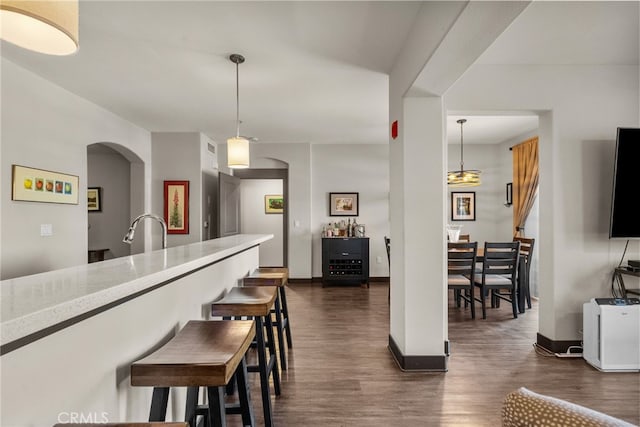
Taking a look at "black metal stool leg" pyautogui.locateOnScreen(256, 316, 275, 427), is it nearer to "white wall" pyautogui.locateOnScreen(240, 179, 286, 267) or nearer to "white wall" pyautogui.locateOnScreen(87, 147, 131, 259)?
"white wall" pyautogui.locateOnScreen(87, 147, 131, 259)

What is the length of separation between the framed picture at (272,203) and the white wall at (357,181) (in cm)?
224

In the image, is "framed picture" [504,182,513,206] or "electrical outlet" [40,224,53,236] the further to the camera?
"framed picture" [504,182,513,206]

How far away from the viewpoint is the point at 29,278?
1.05 metres

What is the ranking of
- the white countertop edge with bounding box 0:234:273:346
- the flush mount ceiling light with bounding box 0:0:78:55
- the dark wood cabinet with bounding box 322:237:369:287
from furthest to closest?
the dark wood cabinet with bounding box 322:237:369:287 < the flush mount ceiling light with bounding box 0:0:78:55 < the white countertop edge with bounding box 0:234:273:346

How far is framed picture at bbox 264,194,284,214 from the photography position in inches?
335

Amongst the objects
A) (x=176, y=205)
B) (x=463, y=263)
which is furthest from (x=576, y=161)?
(x=176, y=205)

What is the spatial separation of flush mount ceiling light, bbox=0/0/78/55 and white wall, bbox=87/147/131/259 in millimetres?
5057

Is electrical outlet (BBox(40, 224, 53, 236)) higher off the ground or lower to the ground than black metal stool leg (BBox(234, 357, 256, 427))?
higher

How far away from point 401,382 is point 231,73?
3.06 meters

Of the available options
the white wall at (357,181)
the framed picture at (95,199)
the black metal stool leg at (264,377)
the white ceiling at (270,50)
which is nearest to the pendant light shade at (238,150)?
the white ceiling at (270,50)

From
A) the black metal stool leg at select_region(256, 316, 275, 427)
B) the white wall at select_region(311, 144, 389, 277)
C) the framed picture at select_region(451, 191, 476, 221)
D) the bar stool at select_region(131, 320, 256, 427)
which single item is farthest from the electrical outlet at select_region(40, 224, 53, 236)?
the framed picture at select_region(451, 191, 476, 221)

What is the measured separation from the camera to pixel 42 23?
1121 mm

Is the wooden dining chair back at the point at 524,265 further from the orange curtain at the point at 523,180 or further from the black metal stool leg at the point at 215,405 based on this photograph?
the black metal stool leg at the point at 215,405

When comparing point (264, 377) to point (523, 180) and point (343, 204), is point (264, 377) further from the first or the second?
point (523, 180)
